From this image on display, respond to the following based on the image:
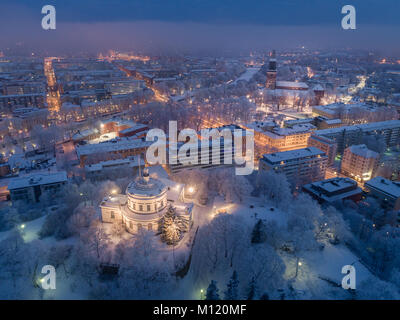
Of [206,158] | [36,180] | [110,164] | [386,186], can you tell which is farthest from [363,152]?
[36,180]

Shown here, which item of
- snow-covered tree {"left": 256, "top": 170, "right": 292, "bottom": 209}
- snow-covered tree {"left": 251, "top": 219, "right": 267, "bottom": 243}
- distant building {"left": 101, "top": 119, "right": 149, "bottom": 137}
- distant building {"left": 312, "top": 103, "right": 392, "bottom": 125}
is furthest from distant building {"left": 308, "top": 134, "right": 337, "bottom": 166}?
distant building {"left": 101, "top": 119, "right": 149, "bottom": 137}

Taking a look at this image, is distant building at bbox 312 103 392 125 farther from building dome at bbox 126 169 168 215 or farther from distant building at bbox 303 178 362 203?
building dome at bbox 126 169 168 215

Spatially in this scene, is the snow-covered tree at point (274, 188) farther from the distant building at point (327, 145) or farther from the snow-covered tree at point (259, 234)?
the distant building at point (327, 145)

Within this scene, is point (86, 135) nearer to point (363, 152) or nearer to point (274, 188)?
point (274, 188)

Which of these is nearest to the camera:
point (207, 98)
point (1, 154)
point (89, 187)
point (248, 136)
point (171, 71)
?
point (89, 187)

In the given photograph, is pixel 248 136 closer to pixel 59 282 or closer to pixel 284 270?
pixel 284 270

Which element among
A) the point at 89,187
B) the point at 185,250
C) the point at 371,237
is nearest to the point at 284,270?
the point at 185,250
